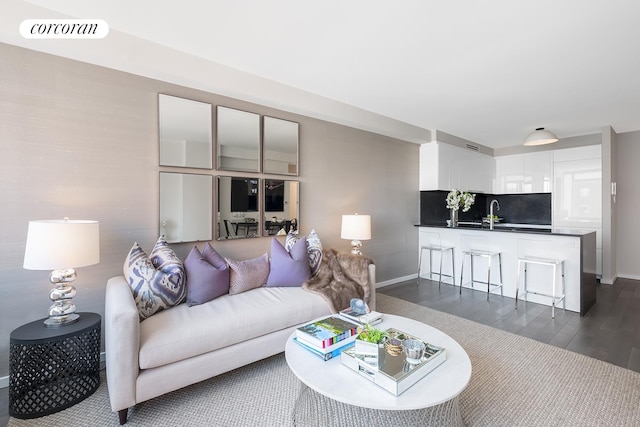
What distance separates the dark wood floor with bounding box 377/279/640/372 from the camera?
2545 millimetres

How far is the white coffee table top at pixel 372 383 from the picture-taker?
1264 millimetres

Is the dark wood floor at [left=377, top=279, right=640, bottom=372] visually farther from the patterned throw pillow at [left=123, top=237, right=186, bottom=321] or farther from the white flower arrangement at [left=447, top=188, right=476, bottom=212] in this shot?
the patterned throw pillow at [left=123, top=237, right=186, bottom=321]

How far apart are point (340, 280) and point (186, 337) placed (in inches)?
58.6

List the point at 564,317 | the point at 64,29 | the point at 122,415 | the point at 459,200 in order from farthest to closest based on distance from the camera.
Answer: the point at 459,200, the point at 564,317, the point at 64,29, the point at 122,415

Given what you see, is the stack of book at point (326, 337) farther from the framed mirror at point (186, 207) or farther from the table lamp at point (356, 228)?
the table lamp at point (356, 228)

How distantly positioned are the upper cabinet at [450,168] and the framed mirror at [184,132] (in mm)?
3553

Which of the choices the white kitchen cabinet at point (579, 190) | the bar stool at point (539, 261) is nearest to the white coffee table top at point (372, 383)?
the bar stool at point (539, 261)

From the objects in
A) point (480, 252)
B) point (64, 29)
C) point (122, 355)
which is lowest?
point (122, 355)

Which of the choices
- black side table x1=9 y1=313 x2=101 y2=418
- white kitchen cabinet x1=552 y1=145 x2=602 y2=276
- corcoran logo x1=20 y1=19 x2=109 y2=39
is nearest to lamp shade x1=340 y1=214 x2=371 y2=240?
black side table x1=9 y1=313 x2=101 y2=418

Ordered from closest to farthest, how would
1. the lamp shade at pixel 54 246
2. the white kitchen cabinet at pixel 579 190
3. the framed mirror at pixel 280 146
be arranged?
the lamp shade at pixel 54 246
the framed mirror at pixel 280 146
the white kitchen cabinet at pixel 579 190

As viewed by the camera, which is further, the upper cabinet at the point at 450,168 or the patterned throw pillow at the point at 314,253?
the upper cabinet at the point at 450,168

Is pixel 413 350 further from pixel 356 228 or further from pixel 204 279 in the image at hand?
pixel 356 228

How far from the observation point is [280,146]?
3.31 metres

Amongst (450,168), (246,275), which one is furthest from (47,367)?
(450,168)
